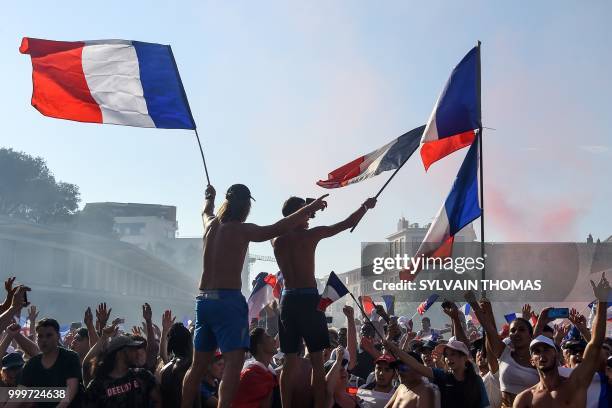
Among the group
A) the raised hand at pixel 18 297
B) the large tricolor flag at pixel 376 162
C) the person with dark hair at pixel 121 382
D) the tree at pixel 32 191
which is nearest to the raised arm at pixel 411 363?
the person with dark hair at pixel 121 382

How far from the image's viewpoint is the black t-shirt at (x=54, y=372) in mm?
7543

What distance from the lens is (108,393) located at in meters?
6.80

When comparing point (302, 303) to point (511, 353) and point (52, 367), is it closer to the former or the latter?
point (511, 353)

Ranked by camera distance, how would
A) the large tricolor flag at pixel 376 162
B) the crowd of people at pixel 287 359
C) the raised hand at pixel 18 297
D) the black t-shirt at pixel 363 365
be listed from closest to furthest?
the raised hand at pixel 18 297 → the crowd of people at pixel 287 359 → the large tricolor flag at pixel 376 162 → the black t-shirt at pixel 363 365

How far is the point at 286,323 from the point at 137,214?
14938 centimetres

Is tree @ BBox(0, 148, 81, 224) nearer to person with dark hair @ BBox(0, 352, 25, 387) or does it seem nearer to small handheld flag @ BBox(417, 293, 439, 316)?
small handheld flag @ BBox(417, 293, 439, 316)

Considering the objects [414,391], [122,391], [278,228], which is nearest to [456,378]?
[414,391]

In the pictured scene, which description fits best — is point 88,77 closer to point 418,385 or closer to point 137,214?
point 418,385

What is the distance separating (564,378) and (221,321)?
2.74m

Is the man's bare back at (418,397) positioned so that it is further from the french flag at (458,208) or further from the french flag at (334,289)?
the french flag at (458,208)

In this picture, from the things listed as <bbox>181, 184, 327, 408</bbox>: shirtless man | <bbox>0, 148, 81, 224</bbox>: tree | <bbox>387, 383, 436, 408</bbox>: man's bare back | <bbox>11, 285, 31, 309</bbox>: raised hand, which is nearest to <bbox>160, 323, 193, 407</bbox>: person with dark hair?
<bbox>181, 184, 327, 408</bbox>: shirtless man

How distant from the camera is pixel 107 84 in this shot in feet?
32.0

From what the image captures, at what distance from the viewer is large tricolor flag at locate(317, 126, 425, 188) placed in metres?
10.6

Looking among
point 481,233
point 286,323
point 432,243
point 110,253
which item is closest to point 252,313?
point 432,243
